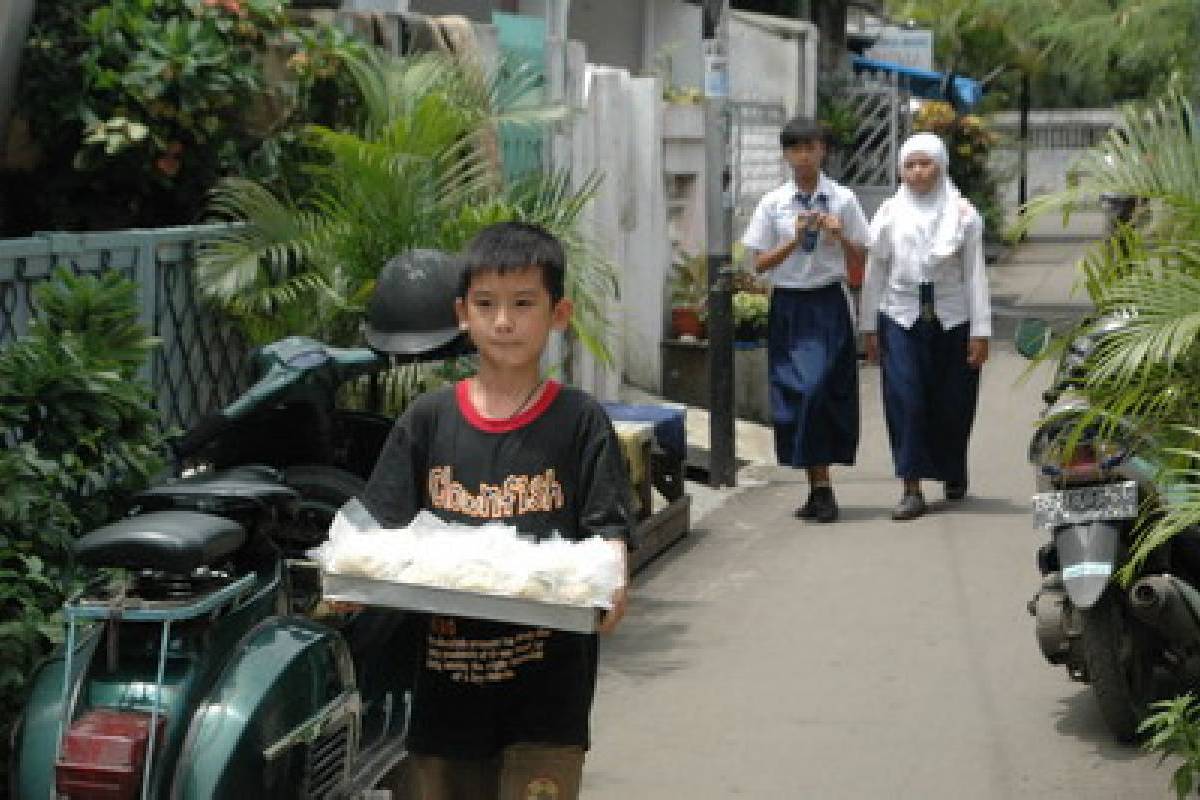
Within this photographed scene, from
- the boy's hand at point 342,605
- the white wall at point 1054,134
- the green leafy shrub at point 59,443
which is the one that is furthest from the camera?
the white wall at point 1054,134

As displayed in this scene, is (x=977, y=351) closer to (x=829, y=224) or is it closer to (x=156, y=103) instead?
(x=829, y=224)

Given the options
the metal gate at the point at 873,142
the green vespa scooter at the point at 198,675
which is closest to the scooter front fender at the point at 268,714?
the green vespa scooter at the point at 198,675

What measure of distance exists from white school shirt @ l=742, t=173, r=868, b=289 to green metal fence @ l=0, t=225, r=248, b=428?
3697 millimetres

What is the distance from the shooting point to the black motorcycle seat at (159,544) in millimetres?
4273

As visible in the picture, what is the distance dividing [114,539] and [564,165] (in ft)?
26.6

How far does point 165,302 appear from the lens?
715cm

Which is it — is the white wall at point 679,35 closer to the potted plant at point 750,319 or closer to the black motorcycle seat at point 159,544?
the potted plant at point 750,319

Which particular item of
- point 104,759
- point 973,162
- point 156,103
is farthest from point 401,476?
point 973,162

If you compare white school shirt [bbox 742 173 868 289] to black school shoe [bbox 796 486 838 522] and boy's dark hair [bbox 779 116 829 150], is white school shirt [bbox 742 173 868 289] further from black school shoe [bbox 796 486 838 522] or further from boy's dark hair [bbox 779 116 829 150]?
black school shoe [bbox 796 486 838 522]

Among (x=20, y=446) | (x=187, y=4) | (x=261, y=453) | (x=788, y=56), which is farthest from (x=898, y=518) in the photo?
(x=788, y=56)

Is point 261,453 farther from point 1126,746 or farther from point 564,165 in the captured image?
point 564,165

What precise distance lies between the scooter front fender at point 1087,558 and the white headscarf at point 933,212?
3935mm

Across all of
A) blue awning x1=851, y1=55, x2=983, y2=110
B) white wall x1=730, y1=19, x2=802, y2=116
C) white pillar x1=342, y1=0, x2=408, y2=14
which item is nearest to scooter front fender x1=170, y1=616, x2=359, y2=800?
white pillar x1=342, y1=0, x2=408, y2=14

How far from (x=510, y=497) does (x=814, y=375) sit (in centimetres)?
666
